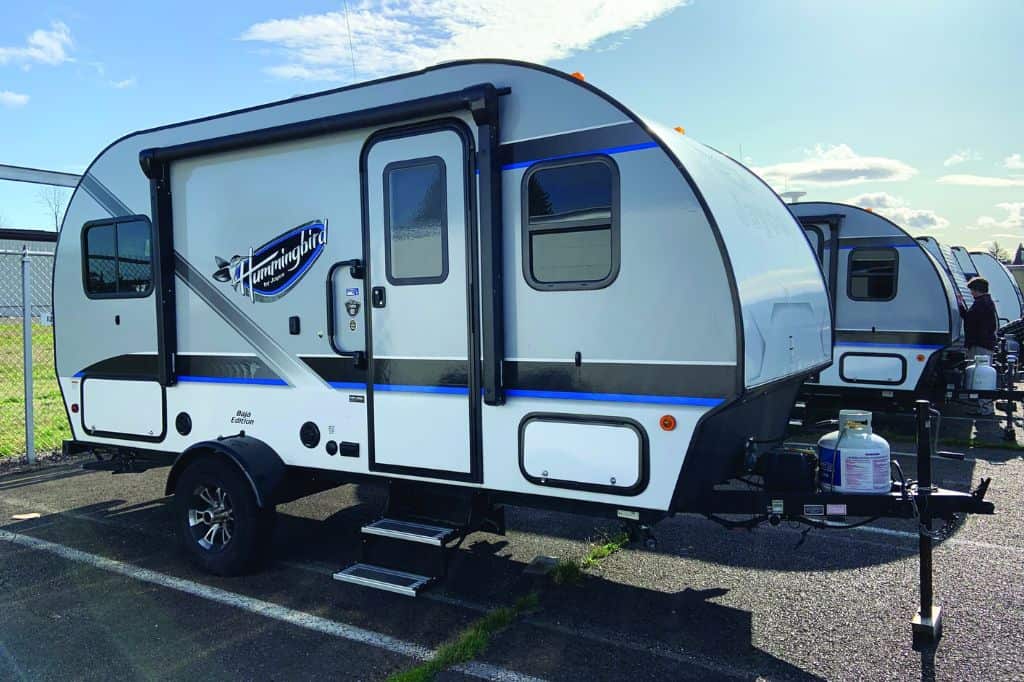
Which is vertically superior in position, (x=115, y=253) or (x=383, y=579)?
(x=115, y=253)

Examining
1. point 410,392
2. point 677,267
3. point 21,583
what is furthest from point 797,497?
point 21,583

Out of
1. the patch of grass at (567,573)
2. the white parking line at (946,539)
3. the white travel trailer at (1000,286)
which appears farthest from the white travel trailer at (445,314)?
the white travel trailer at (1000,286)

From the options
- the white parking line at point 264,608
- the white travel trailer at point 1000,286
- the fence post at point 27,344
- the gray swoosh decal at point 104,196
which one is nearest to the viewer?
the white parking line at point 264,608

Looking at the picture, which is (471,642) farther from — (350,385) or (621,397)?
(350,385)

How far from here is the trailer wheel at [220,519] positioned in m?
5.23

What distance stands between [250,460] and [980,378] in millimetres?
8734

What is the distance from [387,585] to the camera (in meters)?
4.71

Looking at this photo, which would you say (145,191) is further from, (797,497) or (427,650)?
(797,497)

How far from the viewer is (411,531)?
486 centimetres

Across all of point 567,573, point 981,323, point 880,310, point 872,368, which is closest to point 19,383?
point 567,573

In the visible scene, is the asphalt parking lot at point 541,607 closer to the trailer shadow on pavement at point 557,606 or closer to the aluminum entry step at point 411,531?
the trailer shadow on pavement at point 557,606

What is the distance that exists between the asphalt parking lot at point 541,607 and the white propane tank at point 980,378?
3679 mm

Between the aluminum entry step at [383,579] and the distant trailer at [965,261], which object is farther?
the distant trailer at [965,261]

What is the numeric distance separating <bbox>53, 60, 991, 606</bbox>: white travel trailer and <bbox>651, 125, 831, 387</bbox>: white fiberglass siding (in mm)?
25
